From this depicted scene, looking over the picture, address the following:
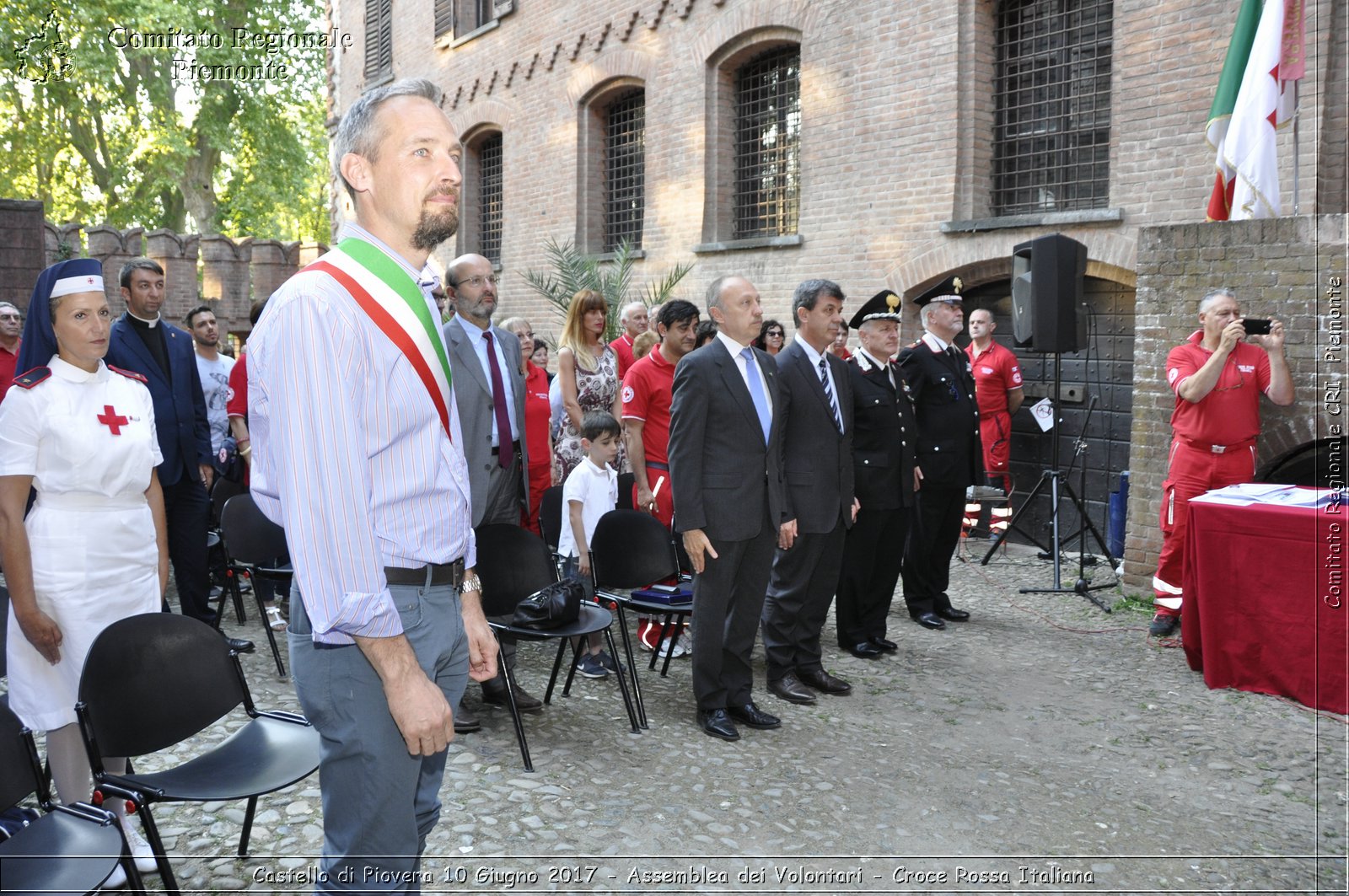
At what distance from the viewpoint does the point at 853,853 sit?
3.93 meters

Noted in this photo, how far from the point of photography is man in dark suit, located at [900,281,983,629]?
23.8 ft

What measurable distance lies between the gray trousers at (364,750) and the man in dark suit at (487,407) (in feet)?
8.43

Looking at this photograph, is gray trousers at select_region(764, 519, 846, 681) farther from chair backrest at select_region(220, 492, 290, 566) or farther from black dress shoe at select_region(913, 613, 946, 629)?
chair backrest at select_region(220, 492, 290, 566)

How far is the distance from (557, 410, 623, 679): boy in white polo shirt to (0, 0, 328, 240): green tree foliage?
16.9 meters

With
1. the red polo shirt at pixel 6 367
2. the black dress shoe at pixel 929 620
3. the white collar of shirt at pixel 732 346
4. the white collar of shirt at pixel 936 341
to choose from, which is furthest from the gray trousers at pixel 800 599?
the red polo shirt at pixel 6 367

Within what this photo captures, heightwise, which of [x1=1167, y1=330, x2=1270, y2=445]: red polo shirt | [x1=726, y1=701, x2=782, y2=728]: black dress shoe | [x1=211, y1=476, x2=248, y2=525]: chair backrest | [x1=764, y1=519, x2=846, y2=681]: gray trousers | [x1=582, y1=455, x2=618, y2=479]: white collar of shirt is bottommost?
[x1=726, y1=701, x2=782, y2=728]: black dress shoe

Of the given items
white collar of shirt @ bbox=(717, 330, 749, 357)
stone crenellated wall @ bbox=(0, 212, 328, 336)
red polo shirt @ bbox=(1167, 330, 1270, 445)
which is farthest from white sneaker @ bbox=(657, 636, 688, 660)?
stone crenellated wall @ bbox=(0, 212, 328, 336)

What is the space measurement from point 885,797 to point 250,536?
3721 millimetres

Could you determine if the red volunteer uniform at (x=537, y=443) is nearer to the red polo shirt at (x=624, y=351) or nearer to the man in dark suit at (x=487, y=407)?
the man in dark suit at (x=487, y=407)

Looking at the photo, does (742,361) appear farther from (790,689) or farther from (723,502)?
(790,689)

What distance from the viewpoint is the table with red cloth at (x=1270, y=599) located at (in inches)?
218

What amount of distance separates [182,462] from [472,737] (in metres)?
2.31

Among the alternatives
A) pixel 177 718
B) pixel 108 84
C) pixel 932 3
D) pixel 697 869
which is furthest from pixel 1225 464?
pixel 108 84

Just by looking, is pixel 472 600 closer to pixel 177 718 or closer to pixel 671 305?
pixel 177 718
